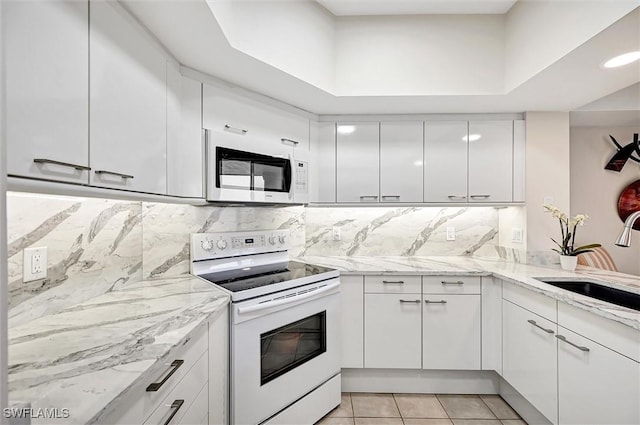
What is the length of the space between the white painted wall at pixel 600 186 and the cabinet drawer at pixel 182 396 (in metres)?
3.26

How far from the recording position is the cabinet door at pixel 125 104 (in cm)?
102

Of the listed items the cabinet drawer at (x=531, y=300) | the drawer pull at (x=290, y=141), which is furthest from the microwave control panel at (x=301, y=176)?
the cabinet drawer at (x=531, y=300)

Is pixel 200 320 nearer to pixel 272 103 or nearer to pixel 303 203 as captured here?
pixel 303 203

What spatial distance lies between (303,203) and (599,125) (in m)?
2.74

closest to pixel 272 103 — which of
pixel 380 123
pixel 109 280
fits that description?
pixel 380 123

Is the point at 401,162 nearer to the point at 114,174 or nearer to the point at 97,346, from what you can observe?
the point at 114,174

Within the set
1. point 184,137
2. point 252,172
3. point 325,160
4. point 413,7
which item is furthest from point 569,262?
point 184,137

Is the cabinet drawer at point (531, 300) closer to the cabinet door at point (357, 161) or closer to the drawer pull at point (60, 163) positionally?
the cabinet door at point (357, 161)

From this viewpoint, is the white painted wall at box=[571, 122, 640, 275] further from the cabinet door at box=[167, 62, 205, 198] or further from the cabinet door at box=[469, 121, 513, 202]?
the cabinet door at box=[167, 62, 205, 198]

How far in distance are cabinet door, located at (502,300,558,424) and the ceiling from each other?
1869mm

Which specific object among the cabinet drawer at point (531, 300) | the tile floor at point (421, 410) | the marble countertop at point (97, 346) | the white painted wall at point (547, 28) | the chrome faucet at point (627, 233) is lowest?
the tile floor at point (421, 410)

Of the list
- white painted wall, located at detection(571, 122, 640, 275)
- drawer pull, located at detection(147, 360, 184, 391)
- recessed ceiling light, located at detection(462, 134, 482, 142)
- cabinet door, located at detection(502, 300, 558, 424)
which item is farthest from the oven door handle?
white painted wall, located at detection(571, 122, 640, 275)

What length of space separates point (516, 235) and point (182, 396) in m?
2.56

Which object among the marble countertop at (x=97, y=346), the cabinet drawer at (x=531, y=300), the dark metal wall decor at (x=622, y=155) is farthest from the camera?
the dark metal wall decor at (x=622, y=155)
